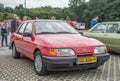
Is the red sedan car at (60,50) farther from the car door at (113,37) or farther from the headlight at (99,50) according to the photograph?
the car door at (113,37)

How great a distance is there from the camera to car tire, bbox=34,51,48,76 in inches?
250

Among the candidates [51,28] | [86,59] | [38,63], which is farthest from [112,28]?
[38,63]

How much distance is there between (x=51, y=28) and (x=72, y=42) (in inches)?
51.6

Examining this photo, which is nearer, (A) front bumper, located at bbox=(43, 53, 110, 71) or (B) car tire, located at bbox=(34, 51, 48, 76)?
(A) front bumper, located at bbox=(43, 53, 110, 71)

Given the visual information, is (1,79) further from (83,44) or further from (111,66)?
(111,66)

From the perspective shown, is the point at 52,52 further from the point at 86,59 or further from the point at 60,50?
the point at 86,59

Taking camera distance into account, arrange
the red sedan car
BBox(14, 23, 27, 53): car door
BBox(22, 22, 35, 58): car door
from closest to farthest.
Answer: the red sedan car → BBox(22, 22, 35, 58): car door → BBox(14, 23, 27, 53): car door

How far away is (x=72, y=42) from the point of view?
6297 millimetres

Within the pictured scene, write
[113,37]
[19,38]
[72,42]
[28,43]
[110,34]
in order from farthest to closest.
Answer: [110,34]
[113,37]
[19,38]
[28,43]
[72,42]

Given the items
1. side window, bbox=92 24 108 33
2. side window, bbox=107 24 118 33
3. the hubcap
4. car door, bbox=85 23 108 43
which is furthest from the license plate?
side window, bbox=92 24 108 33

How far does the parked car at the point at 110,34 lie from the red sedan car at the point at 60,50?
3097 mm

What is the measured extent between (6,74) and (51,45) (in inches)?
64.0

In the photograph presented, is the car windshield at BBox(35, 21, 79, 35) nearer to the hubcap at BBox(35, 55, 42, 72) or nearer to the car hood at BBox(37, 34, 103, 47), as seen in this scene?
the car hood at BBox(37, 34, 103, 47)

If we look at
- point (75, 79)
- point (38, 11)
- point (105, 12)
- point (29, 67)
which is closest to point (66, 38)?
point (75, 79)
